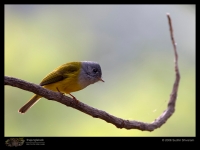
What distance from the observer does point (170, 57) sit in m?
6.77

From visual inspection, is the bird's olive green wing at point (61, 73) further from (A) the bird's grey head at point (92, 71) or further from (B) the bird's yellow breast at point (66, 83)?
(A) the bird's grey head at point (92, 71)

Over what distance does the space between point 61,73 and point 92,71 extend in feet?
1.39

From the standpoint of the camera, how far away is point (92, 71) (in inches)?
158

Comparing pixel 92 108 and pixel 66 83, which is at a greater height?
pixel 66 83

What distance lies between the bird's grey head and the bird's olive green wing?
0.36 ft

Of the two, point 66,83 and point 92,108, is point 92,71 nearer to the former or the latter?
point 66,83

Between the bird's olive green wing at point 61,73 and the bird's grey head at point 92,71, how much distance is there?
0.36 feet

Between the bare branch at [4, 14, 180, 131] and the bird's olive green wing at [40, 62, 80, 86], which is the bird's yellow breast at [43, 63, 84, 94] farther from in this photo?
the bare branch at [4, 14, 180, 131]

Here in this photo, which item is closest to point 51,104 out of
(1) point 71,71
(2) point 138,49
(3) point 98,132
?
(3) point 98,132

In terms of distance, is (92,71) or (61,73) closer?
(61,73)

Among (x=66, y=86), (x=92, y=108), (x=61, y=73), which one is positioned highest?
(x=61, y=73)

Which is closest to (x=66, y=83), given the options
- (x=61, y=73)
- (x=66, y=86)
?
(x=66, y=86)

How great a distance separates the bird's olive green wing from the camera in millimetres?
3730

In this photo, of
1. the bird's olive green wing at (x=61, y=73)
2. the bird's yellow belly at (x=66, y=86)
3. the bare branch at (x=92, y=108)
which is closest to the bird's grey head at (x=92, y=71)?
the bird's olive green wing at (x=61, y=73)
